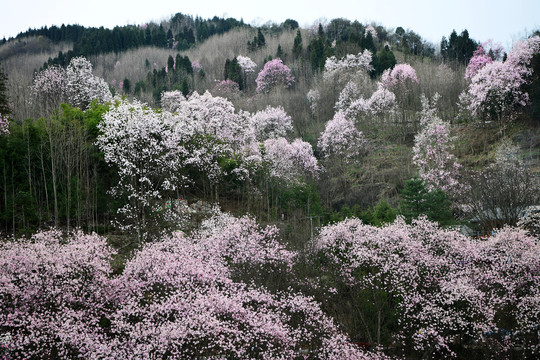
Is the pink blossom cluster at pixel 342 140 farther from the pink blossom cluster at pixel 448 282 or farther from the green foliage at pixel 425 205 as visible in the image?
the pink blossom cluster at pixel 448 282

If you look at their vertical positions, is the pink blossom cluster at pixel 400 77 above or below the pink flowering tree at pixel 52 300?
above

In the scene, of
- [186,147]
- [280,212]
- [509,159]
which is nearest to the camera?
[186,147]

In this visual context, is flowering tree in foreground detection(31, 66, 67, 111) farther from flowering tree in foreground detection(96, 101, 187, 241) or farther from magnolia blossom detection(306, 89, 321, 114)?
magnolia blossom detection(306, 89, 321, 114)

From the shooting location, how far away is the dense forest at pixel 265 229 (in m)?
11.8

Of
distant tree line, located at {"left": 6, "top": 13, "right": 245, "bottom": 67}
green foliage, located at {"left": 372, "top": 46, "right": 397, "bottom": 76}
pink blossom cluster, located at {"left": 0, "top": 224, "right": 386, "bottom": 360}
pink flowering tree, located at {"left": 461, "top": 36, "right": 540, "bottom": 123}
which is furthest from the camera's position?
distant tree line, located at {"left": 6, "top": 13, "right": 245, "bottom": 67}

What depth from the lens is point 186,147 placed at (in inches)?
981

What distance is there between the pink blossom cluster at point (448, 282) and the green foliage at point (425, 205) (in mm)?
5265

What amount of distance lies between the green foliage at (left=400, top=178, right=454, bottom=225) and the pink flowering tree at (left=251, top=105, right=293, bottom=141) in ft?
72.8

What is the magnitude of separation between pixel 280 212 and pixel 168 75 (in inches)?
2534

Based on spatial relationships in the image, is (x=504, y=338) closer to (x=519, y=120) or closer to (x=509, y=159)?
(x=509, y=159)

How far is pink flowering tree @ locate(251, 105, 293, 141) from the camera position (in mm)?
44062

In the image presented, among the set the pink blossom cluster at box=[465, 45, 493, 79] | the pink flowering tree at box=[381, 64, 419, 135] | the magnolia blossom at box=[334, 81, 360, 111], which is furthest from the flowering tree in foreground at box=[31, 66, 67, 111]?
the pink blossom cluster at box=[465, 45, 493, 79]

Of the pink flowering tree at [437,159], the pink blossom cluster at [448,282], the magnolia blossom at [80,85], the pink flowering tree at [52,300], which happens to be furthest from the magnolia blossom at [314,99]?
the pink flowering tree at [52,300]

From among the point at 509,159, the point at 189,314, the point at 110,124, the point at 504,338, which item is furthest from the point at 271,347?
the point at 509,159
